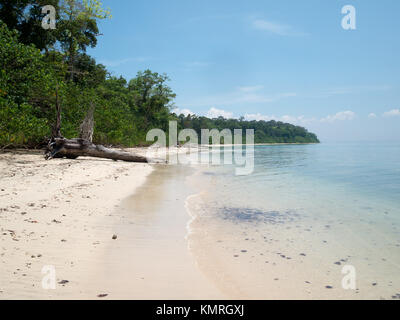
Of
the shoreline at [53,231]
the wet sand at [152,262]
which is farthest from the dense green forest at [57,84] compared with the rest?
the wet sand at [152,262]

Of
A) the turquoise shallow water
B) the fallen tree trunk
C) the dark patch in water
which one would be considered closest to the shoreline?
the turquoise shallow water

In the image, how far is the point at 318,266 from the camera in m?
3.73

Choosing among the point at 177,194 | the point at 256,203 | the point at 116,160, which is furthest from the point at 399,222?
the point at 116,160

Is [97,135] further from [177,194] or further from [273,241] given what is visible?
[273,241]

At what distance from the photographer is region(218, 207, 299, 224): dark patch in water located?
603 cm

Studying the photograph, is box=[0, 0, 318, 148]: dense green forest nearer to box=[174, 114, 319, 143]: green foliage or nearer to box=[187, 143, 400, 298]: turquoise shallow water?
box=[187, 143, 400, 298]: turquoise shallow water

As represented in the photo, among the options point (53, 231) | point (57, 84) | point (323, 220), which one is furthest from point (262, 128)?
point (53, 231)

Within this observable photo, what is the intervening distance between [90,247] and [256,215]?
3.90m

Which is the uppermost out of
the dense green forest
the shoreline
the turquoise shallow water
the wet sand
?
the dense green forest

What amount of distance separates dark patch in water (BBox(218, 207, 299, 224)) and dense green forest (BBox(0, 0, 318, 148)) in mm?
11654

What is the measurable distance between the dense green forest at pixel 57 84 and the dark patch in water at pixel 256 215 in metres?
11.7

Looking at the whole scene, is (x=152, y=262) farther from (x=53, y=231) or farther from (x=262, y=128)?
(x=262, y=128)

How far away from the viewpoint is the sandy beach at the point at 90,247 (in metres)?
2.82

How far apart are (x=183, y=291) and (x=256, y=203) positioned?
17.2 ft
